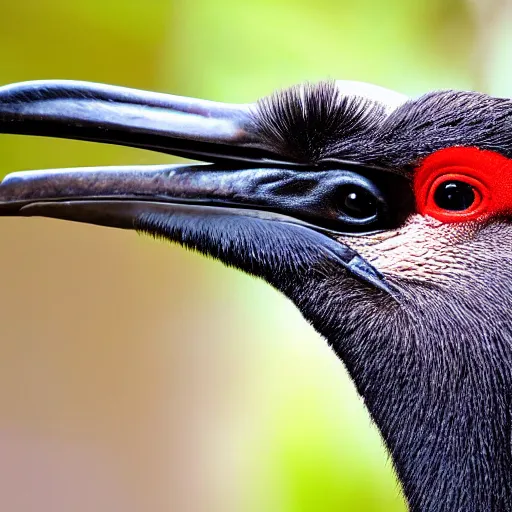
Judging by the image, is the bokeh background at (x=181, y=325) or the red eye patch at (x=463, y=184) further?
the bokeh background at (x=181, y=325)

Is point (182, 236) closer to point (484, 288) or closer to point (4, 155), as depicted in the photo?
point (484, 288)

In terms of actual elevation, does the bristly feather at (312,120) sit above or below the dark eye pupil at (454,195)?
above

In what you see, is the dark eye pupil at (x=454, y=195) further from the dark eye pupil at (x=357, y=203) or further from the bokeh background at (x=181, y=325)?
the bokeh background at (x=181, y=325)

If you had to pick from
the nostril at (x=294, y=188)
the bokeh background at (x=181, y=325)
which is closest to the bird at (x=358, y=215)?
the nostril at (x=294, y=188)

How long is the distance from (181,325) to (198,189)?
27.5 inches

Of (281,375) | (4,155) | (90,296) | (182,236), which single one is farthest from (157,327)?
(182,236)

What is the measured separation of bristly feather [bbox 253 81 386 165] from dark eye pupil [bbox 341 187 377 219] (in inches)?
1.5

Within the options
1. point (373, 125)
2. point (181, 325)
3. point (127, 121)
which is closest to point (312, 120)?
point (373, 125)

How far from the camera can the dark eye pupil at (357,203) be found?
564mm

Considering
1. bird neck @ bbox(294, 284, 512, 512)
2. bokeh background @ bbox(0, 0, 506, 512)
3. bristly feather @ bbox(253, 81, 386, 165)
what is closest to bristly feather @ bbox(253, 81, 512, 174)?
bristly feather @ bbox(253, 81, 386, 165)

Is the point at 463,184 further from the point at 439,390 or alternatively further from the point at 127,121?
the point at 127,121

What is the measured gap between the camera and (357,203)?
57 centimetres

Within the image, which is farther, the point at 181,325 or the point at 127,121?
the point at 181,325

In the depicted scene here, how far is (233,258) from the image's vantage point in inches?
22.8
